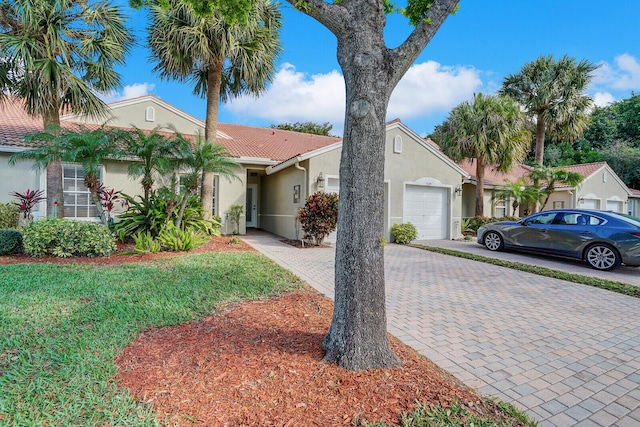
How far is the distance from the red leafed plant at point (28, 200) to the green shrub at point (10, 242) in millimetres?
2396

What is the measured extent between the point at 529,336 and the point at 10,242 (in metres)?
11.2

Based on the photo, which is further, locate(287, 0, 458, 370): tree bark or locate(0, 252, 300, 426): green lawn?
locate(287, 0, 458, 370): tree bark

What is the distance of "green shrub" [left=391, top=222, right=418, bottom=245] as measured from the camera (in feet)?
40.3

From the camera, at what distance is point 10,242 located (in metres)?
7.79

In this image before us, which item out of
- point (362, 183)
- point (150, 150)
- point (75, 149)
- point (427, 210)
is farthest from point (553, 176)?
point (75, 149)

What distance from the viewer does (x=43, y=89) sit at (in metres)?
8.36

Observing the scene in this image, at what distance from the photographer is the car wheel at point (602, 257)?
307 inches

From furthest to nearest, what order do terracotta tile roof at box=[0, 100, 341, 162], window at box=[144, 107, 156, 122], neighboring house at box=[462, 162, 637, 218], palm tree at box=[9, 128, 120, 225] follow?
neighboring house at box=[462, 162, 637, 218] → window at box=[144, 107, 156, 122] → terracotta tile roof at box=[0, 100, 341, 162] → palm tree at box=[9, 128, 120, 225]

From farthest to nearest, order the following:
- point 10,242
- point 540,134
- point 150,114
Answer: point 540,134 < point 150,114 < point 10,242

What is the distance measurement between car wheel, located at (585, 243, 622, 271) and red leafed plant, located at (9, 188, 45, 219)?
16.6m

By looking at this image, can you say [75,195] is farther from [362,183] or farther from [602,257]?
[602,257]

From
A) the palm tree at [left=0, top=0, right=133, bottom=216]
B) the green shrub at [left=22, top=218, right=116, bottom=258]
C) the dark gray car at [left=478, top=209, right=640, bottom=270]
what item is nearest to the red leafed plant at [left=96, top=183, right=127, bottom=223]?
the palm tree at [left=0, top=0, right=133, bottom=216]

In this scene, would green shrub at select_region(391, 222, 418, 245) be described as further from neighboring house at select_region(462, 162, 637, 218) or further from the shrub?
neighboring house at select_region(462, 162, 637, 218)

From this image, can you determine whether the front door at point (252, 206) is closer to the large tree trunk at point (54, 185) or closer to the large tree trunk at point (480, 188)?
the large tree trunk at point (54, 185)
